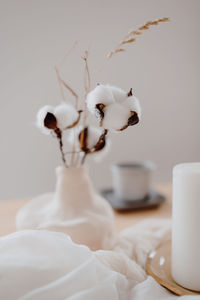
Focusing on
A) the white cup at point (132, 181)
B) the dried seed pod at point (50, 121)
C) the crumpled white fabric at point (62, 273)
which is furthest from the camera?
the white cup at point (132, 181)

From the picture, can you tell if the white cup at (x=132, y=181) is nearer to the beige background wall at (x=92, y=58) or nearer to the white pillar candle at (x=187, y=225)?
the beige background wall at (x=92, y=58)

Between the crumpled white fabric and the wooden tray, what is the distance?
10mm

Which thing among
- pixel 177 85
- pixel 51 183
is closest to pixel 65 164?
pixel 177 85

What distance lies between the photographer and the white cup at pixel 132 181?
29.9 inches

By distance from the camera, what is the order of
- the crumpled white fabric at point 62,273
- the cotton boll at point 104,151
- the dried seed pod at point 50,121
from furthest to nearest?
1. the cotton boll at point 104,151
2. the dried seed pod at point 50,121
3. the crumpled white fabric at point 62,273

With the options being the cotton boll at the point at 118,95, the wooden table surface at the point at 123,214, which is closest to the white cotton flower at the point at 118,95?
the cotton boll at the point at 118,95

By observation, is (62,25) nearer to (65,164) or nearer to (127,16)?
(127,16)

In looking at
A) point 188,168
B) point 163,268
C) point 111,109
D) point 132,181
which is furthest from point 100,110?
point 132,181

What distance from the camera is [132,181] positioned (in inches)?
30.0

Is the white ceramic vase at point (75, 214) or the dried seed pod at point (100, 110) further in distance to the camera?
the white ceramic vase at point (75, 214)

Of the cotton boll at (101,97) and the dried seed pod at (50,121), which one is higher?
the cotton boll at (101,97)

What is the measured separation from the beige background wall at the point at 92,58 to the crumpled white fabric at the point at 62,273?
251 millimetres

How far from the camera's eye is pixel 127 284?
38 cm

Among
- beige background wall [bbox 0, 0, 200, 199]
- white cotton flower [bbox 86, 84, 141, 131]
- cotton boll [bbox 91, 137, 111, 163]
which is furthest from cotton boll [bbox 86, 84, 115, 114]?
cotton boll [bbox 91, 137, 111, 163]
